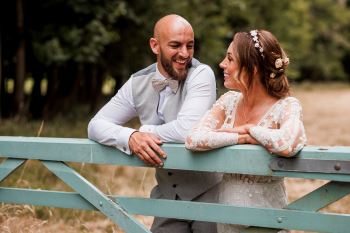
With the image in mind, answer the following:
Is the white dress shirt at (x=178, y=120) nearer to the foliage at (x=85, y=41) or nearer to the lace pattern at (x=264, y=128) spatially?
the lace pattern at (x=264, y=128)

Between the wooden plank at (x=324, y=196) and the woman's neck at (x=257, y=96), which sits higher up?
the woman's neck at (x=257, y=96)

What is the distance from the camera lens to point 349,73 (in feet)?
142

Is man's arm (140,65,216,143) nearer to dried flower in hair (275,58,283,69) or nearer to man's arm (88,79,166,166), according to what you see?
man's arm (88,79,166,166)

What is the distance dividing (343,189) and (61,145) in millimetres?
1393

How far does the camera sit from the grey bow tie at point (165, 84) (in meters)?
3.31

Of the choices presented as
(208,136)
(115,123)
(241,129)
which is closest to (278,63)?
(241,129)

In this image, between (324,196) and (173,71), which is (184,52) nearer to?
(173,71)

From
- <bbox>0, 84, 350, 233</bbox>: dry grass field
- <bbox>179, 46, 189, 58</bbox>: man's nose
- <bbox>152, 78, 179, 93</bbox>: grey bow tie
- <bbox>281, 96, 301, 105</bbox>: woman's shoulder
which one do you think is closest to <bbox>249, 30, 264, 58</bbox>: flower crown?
<bbox>281, 96, 301, 105</bbox>: woman's shoulder

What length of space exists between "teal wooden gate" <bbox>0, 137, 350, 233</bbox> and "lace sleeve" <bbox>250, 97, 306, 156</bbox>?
53mm

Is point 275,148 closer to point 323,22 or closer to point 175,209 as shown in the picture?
point 175,209

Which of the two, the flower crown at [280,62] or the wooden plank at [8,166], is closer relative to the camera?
the flower crown at [280,62]

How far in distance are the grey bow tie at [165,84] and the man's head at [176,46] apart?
29 mm

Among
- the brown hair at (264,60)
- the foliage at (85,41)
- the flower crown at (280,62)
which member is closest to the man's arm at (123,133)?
the brown hair at (264,60)

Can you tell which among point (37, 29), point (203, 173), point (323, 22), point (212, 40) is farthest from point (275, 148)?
point (323, 22)
